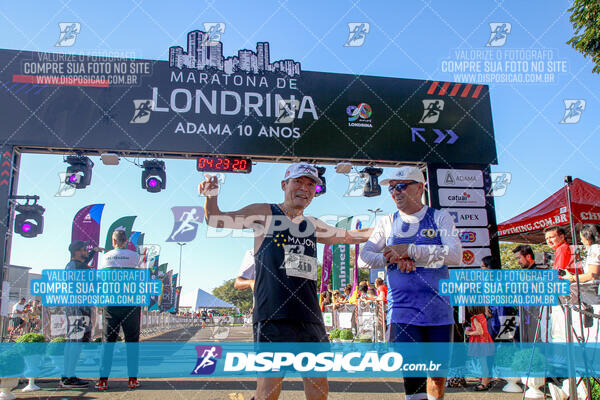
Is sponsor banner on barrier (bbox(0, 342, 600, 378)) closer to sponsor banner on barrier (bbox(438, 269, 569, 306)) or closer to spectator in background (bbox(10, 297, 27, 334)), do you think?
sponsor banner on barrier (bbox(438, 269, 569, 306))

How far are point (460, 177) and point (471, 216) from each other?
2.74 ft

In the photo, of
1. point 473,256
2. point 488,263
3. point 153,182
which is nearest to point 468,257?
point 473,256

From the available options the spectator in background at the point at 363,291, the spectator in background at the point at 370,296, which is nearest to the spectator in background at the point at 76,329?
Result: the spectator in background at the point at 370,296

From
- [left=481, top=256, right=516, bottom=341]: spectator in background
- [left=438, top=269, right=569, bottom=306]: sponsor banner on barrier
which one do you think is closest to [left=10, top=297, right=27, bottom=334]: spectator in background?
[left=438, top=269, right=569, bottom=306]: sponsor banner on barrier

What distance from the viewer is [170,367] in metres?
7.64

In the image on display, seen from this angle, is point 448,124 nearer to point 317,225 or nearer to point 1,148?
point 317,225

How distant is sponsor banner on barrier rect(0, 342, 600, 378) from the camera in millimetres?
3061

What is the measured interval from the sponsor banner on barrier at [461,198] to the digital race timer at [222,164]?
3991 mm

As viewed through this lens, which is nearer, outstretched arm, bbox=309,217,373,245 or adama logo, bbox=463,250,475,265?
outstretched arm, bbox=309,217,373,245

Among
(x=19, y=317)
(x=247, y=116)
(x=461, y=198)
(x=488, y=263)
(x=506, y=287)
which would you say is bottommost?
(x=19, y=317)

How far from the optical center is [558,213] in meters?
9.03

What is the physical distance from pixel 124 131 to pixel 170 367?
14.8ft

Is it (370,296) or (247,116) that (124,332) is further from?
(370,296)

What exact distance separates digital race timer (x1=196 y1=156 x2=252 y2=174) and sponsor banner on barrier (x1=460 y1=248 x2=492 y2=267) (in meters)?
4.61
